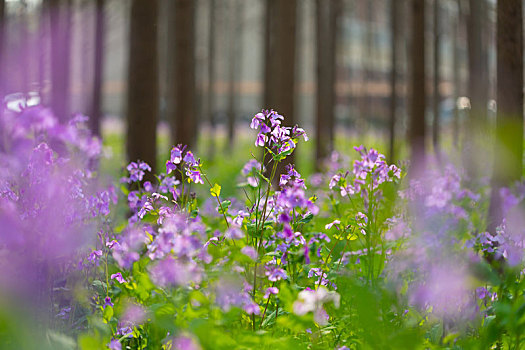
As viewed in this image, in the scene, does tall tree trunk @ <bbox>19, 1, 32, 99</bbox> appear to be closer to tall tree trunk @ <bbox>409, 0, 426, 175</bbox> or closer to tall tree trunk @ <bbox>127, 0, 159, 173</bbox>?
tall tree trunk @ <bbox>127, 0, 159, 173</bbox>

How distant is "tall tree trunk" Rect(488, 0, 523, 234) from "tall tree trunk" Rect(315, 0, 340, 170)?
5.72 meters

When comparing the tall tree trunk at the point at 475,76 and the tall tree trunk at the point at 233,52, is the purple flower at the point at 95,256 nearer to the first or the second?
the tall tree trunk at the point at 475,76

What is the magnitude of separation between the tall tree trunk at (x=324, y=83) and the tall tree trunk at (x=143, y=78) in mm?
4854

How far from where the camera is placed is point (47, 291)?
3227 mm

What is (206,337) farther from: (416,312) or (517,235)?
(517,235)

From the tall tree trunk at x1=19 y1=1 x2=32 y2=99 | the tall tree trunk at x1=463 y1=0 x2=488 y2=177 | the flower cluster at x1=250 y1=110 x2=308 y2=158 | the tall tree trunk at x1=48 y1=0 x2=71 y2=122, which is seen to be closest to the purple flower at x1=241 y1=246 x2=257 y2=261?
the flower cluster at x1=250 y1=110 x2=308 y2=158

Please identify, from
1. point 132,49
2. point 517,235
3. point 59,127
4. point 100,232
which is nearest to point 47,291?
point 100,232

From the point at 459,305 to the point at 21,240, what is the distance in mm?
2350

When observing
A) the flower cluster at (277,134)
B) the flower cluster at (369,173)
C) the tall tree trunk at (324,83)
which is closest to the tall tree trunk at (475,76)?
the tall tree trunk at (324,83)

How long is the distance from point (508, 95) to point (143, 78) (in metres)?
3.34

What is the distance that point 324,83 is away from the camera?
11734 millimetres

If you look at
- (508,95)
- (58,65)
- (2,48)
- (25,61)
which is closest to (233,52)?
(25,61)

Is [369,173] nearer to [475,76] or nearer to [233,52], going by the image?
[475,76]

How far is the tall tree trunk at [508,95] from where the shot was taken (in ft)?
16.4
